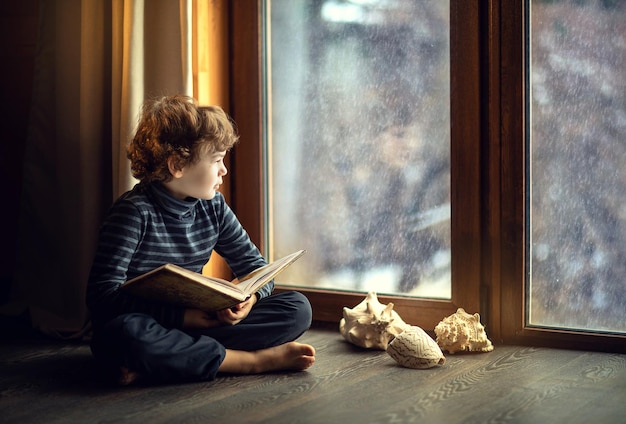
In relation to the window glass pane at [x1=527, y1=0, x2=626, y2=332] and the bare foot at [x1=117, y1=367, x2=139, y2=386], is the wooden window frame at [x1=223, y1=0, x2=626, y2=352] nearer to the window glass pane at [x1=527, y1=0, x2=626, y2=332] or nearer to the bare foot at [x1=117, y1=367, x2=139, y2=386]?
the window glass pane at [x1=527, y1=0, x2=626, y2=332]

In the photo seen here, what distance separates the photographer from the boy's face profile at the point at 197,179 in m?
1.91

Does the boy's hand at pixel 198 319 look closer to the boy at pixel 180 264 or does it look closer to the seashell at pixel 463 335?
the boy at pixel 180 264

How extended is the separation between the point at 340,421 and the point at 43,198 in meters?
1.27

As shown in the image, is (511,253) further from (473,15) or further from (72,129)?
(72,129)

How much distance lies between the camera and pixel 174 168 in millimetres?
1900

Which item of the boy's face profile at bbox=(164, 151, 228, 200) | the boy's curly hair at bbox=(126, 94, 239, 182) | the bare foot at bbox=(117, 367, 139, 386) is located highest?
the boy's curly hair at bbox=(126, 94, 239, 182)

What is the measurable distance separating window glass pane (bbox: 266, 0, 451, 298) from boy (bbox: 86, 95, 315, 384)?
389 millimetres

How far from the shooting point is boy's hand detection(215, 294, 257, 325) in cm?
185

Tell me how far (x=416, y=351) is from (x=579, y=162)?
0.61m

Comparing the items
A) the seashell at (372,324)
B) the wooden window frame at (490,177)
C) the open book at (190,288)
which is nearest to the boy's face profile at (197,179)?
the open book at (190,288)

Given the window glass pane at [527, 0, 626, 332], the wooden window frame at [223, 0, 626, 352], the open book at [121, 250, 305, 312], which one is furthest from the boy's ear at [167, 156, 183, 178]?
the window glass pane at [527, 0, 626, 332]

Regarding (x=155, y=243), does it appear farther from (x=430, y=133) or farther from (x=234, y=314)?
(x=430, y=133)

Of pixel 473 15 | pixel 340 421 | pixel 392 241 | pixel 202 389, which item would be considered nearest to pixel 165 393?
pixel 202 389

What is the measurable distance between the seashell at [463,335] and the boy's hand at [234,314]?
1.55 feet
